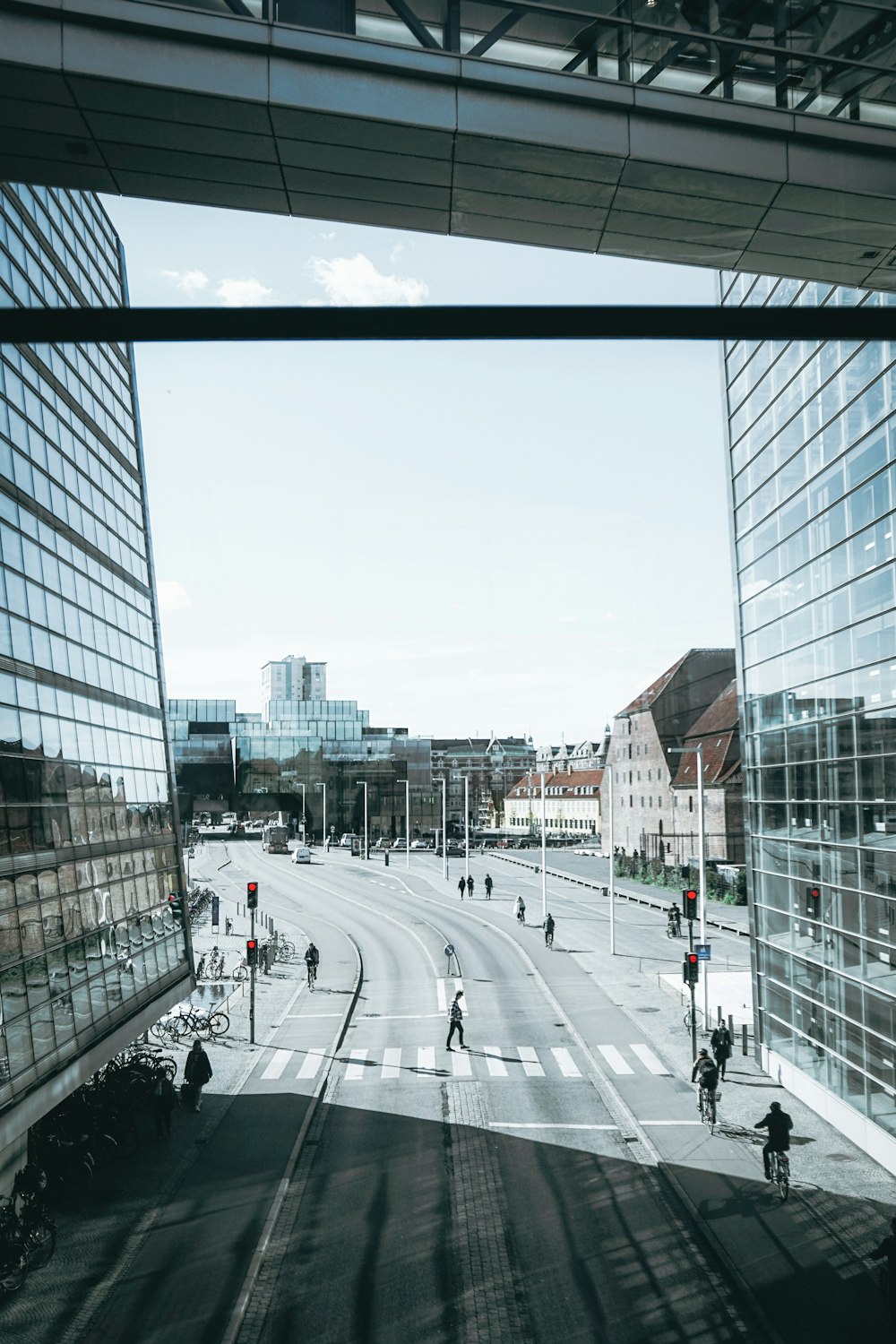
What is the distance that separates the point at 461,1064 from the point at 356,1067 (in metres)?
2.60

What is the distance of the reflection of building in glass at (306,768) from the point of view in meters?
123

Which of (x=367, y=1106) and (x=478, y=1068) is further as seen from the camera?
(x=478, y=1068)

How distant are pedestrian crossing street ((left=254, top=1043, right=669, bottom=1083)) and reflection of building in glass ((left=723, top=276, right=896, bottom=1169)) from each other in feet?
11.4

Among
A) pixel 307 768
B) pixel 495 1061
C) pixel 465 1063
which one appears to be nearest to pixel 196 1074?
pixel 465 1063

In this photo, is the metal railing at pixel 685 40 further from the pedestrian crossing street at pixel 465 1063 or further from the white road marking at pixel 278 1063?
the white road marking at pixel 278 1063

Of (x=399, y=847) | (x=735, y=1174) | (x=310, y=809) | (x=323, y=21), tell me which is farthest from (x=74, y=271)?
(x=310, y=809)

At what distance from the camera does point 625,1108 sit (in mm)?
21734

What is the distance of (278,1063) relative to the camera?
26500mm

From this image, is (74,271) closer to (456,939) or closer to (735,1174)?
(735,1174)

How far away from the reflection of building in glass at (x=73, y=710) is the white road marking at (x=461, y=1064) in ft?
24.9

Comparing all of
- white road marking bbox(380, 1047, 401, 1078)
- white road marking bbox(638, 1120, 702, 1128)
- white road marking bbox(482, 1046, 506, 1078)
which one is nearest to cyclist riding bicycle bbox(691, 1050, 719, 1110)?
white road marking bbox(638, 1120, 702, 1128)

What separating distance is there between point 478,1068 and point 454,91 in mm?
22350

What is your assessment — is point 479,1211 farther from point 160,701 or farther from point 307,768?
point 307,768

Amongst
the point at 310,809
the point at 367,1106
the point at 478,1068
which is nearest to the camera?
the point at 367,1106
